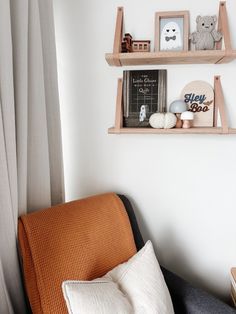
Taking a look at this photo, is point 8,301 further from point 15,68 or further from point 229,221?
point 229,221

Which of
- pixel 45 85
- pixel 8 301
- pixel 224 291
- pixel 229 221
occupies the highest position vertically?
pixel 45 85

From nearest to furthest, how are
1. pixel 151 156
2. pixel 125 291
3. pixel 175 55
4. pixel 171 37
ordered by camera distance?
pixel 125 291 < pixel 175 55 < pixel 171 37 < pixel 151 156

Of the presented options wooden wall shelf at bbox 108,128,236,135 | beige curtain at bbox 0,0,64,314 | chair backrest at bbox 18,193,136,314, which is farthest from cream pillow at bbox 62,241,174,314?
wooden wall shelf at bbox 108,128,236,135

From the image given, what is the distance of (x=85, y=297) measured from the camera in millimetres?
862

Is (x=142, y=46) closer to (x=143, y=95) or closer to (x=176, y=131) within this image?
(x=143, y=95)

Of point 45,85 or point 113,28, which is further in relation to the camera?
point 113,28

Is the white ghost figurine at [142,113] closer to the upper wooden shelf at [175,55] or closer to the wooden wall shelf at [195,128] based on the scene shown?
the wooden wall shelf at [195,128]

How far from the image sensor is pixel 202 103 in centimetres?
136

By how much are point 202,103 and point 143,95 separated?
31 centimetres

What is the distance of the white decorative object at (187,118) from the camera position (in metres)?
1.27

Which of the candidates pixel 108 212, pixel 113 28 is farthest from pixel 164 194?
pixel 113 28

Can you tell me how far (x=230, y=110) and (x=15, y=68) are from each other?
1.07m

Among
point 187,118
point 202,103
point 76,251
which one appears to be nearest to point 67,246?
point 76,251

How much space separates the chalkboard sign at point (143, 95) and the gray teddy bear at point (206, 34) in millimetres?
216
